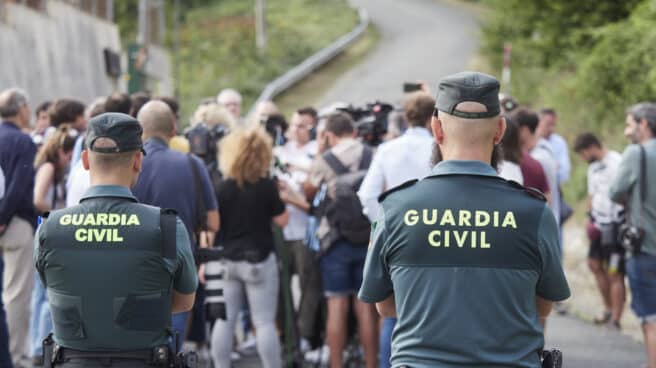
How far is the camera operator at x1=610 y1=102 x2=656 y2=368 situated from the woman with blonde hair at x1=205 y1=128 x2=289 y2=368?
109 inches

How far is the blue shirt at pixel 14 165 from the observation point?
891 centimetres

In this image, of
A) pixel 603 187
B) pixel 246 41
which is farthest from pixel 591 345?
pixel 246 41

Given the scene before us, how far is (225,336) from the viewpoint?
27.9 feet

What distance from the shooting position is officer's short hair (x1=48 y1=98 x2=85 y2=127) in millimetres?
9398

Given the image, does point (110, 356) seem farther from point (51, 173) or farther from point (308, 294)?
point (308, 294)

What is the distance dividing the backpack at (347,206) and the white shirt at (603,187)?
4.12m

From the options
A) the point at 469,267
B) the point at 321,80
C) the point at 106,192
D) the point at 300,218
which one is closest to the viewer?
the point at 469,267

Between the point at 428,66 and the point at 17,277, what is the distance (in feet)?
101

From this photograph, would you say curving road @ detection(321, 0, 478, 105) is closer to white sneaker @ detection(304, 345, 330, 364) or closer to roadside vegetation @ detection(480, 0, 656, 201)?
roadside vegetation @ detection(480, 0, 656, 201)

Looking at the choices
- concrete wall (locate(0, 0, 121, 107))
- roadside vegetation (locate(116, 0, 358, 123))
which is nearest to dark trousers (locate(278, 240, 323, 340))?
concrete wall (locate(0, 0, 121, 107))

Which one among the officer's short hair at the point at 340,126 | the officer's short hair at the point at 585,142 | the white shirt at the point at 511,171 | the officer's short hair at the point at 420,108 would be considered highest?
the officer's short hair at the point at 420,108

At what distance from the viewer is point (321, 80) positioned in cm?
3803

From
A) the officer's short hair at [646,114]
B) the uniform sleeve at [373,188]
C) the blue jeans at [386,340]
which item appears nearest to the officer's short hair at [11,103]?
the uniform sleeve at [373,188]

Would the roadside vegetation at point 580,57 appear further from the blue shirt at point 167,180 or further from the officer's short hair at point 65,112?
the blue shirt at point 167,180
